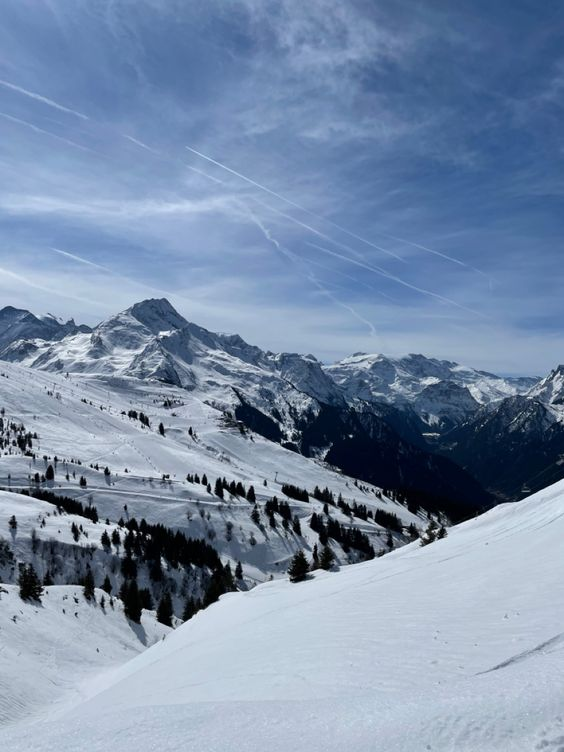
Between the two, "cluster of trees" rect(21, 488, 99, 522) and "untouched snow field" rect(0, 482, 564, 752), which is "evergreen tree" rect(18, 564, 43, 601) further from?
"cluster of trees" rect(21, 488, 99, 522)

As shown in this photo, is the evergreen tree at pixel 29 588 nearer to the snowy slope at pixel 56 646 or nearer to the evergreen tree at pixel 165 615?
the snowy slope at pixel 56 646

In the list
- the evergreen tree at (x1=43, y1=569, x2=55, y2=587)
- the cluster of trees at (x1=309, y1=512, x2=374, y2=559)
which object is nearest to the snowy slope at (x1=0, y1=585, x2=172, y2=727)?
the evergreen tree at (x1=43, y1=569, x2=55, y2=587)

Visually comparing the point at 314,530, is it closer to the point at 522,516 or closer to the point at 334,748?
the point at 522,516

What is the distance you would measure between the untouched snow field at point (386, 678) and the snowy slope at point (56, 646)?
1093 centimetres

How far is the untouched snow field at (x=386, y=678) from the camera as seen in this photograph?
7.18m

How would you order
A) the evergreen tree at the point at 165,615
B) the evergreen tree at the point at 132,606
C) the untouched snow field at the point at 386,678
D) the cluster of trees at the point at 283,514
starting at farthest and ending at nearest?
the cluster of trees at the point at 283,514 → the evergreen tree at the point at 165,615 → the evergreen tree at the point at 132,606 → the untouched snow field at the point at 386,678

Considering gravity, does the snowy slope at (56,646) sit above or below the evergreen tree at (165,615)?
above

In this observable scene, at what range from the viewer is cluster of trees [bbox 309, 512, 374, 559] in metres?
167

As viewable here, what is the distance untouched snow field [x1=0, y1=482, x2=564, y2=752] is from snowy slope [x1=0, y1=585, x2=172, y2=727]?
10.9 m

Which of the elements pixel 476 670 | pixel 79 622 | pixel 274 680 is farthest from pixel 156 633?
pixel 476 670

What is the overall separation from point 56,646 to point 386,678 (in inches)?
1519

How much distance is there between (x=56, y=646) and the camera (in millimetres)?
40156

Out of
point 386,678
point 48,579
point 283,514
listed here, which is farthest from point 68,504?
point 386,678

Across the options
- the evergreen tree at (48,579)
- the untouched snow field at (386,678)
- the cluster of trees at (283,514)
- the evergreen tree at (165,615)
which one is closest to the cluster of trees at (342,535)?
the cluster of trees at (283,514)
